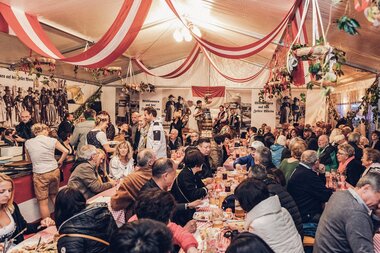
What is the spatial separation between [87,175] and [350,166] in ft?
11.5

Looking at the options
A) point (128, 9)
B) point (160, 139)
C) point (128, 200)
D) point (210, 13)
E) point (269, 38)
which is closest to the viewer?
point (128, 200)

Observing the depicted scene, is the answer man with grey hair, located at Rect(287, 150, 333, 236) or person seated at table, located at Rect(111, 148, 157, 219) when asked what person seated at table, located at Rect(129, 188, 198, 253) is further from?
man with grey hair, located at Rect(287, 150, 333, 236)

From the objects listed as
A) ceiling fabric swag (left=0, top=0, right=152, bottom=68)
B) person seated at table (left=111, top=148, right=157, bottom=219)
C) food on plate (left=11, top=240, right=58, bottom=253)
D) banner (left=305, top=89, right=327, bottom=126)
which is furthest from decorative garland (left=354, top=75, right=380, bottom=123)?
food on plate (left=11, top=240, right=58, bottom=253)

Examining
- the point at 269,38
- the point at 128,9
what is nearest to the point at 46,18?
the point at 128,9

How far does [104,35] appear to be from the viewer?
14.6ft

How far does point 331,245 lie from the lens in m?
2.33

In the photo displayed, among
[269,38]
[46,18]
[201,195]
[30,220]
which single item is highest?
[46,18]

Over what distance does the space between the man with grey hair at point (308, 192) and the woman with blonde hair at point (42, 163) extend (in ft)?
11.7

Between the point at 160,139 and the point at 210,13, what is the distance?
317 cm

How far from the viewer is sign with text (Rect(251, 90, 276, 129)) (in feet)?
45.3

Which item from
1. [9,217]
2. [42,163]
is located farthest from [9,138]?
[9,217]

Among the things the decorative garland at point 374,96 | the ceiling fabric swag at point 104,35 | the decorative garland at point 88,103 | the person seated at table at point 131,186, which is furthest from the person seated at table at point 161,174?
the decorative garland at point 88,103

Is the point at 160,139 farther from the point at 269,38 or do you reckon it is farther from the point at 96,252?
the point at 96,252

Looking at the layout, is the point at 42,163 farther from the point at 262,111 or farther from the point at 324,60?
the point at 262,111
